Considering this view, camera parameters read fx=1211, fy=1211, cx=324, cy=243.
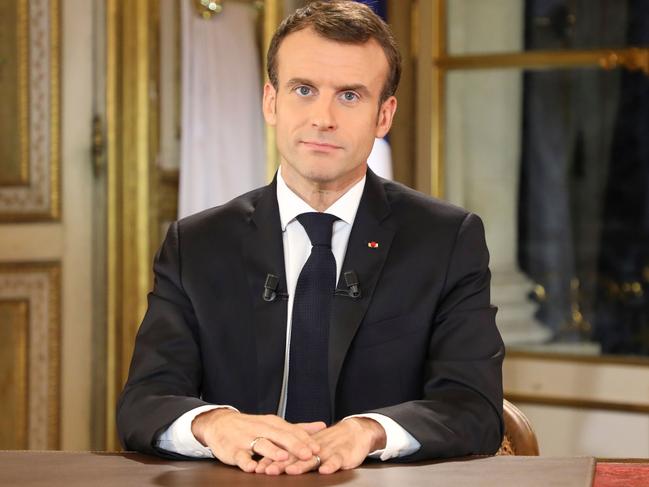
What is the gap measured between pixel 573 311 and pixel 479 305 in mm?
3007

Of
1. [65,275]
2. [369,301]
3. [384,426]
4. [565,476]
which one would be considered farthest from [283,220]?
[65,275]

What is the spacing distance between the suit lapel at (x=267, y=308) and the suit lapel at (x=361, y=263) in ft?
0.34

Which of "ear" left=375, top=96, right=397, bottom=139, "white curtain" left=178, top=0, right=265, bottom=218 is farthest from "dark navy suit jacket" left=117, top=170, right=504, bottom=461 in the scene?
"white curtain" left=178, top=0, right=265, bottom=218

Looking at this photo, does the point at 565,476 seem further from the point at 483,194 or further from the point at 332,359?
the point at 483,194

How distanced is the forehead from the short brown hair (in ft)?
0.04

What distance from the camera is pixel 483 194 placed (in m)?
5.20

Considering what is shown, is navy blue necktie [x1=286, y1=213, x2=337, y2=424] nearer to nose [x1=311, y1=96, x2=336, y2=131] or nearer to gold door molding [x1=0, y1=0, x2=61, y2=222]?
nose [x1=311, y1=96, x2=336, y2=131]

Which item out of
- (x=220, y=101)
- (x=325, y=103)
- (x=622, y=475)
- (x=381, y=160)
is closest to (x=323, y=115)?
(x=325, y=103)

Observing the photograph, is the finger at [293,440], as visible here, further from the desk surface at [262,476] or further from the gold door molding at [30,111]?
the gold door molding at [30,111]

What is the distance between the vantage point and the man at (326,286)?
2.25 meters

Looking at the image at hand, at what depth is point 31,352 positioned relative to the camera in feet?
15.9

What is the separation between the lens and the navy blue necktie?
7.43 ft

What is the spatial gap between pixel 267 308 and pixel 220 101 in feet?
9.02

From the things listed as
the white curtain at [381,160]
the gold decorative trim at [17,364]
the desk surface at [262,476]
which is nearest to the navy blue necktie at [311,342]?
the desk surface at [262,476]
